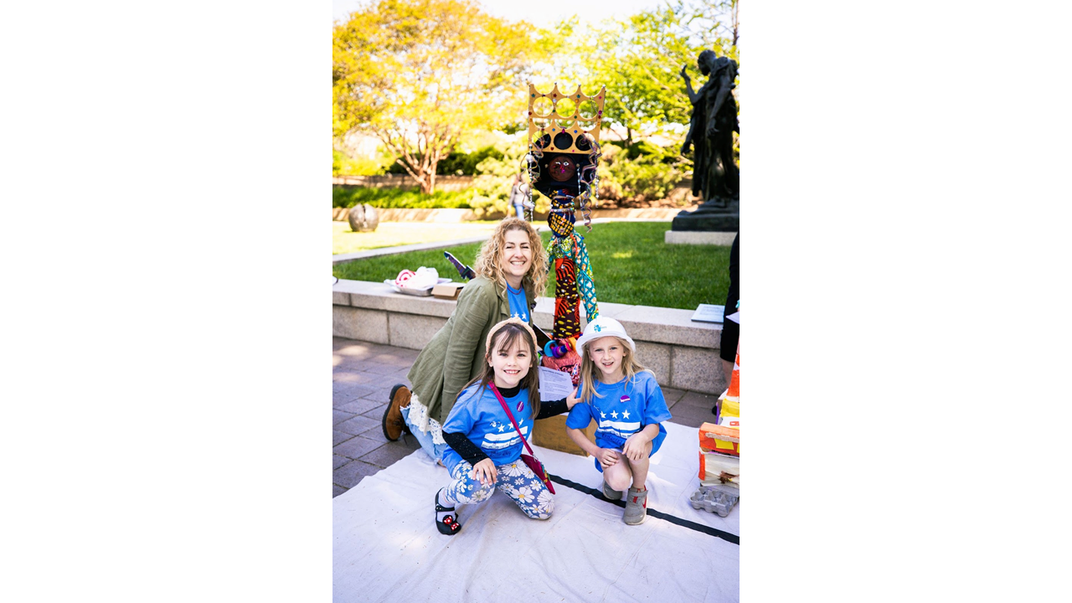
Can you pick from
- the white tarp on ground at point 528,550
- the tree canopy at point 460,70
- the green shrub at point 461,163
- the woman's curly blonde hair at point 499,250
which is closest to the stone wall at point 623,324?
the white tarp on ground at point 528,550

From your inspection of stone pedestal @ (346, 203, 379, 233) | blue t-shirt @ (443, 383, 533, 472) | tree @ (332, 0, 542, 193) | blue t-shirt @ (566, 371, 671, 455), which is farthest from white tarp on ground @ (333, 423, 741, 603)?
tree @ (332, 0, 542, 193)

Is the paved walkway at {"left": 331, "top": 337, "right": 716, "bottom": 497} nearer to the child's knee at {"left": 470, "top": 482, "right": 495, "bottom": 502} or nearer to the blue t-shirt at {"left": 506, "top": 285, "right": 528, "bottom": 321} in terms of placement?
the child's knee at {"left": 470, "top": 482, "right": 495, "bottom": 502}

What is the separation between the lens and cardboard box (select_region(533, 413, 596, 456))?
322 cm

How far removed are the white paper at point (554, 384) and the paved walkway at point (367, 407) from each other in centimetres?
82

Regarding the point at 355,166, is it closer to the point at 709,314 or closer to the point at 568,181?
the point at 709,314

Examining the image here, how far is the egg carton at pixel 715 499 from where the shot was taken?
2551 mm

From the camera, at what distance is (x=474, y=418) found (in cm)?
243

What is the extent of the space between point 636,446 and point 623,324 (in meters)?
1.89

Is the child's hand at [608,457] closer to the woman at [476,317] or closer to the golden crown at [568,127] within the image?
the woman at [476,317]

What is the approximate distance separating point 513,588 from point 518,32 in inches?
745

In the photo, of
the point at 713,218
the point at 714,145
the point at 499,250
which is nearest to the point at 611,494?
the point at 499,250
